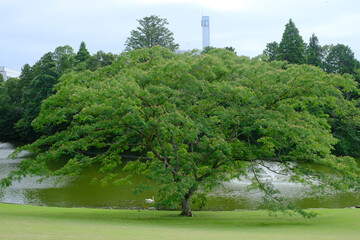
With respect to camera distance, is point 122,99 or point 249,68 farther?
point 249,68

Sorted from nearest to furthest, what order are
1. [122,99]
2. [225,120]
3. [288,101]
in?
[122,99]
[225,120]
[288,101]

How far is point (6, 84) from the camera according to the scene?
62.0 meters

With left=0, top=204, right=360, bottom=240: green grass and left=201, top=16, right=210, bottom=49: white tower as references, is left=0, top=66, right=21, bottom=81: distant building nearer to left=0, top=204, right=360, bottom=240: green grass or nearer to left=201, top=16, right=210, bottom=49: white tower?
left=201, top=16, right=210, bottom=49: white tower

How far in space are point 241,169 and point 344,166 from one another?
3493mm

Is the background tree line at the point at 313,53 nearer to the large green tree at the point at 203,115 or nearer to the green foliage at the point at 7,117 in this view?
the large green tree at the point at 203,115

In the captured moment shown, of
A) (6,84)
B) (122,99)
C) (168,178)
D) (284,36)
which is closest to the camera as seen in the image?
(122,99)

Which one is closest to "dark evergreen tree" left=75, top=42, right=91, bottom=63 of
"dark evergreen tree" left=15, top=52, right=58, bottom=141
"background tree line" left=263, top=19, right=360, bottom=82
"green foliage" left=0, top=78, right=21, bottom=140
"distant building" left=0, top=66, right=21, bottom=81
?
"dark evergreen tree" left=15, top=52, right=58, bottom=141

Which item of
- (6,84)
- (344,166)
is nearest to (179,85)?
(344,166)

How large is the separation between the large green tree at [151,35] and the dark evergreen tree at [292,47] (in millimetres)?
15818

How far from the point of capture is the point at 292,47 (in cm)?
4450

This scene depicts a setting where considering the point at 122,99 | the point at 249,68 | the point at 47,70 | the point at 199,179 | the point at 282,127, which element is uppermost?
the point at 47,70

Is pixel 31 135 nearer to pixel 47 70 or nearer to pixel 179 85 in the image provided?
pixel 47 70

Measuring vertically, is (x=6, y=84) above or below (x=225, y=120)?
above

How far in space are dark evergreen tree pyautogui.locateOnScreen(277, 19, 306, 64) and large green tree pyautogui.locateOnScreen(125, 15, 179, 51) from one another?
15.8 meters
